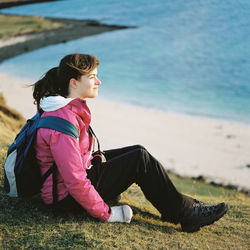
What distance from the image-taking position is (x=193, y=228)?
3092 mm

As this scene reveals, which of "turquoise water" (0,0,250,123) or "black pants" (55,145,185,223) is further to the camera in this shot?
"turquoise water" (0,0,250,123)

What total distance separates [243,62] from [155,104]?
9832mm

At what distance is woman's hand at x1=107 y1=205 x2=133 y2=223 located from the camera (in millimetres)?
2989

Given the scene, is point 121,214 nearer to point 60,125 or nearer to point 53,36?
point 60,125

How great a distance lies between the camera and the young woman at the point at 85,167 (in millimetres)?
2646

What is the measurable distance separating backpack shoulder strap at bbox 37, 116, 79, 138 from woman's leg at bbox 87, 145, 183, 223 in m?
0.46

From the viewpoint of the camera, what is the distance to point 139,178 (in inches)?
117

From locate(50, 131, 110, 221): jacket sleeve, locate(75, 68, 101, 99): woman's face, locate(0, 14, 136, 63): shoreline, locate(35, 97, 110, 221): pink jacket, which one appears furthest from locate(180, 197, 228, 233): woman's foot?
locate(0, 14, 136, 63): shoreline

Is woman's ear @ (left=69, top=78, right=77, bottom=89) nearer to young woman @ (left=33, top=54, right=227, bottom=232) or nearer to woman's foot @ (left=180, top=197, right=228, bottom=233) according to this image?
young woman @ (left=33, top=54, right=227, bottom=232)

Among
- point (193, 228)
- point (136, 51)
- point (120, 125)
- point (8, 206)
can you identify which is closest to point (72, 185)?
point (8, 206)

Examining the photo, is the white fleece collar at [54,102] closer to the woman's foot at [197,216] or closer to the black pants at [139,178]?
the black pants at [139,178]

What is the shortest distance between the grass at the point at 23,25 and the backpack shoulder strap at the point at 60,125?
2216cm

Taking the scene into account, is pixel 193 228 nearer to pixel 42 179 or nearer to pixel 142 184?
pixel 142 184

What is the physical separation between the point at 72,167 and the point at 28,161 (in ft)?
1.18
